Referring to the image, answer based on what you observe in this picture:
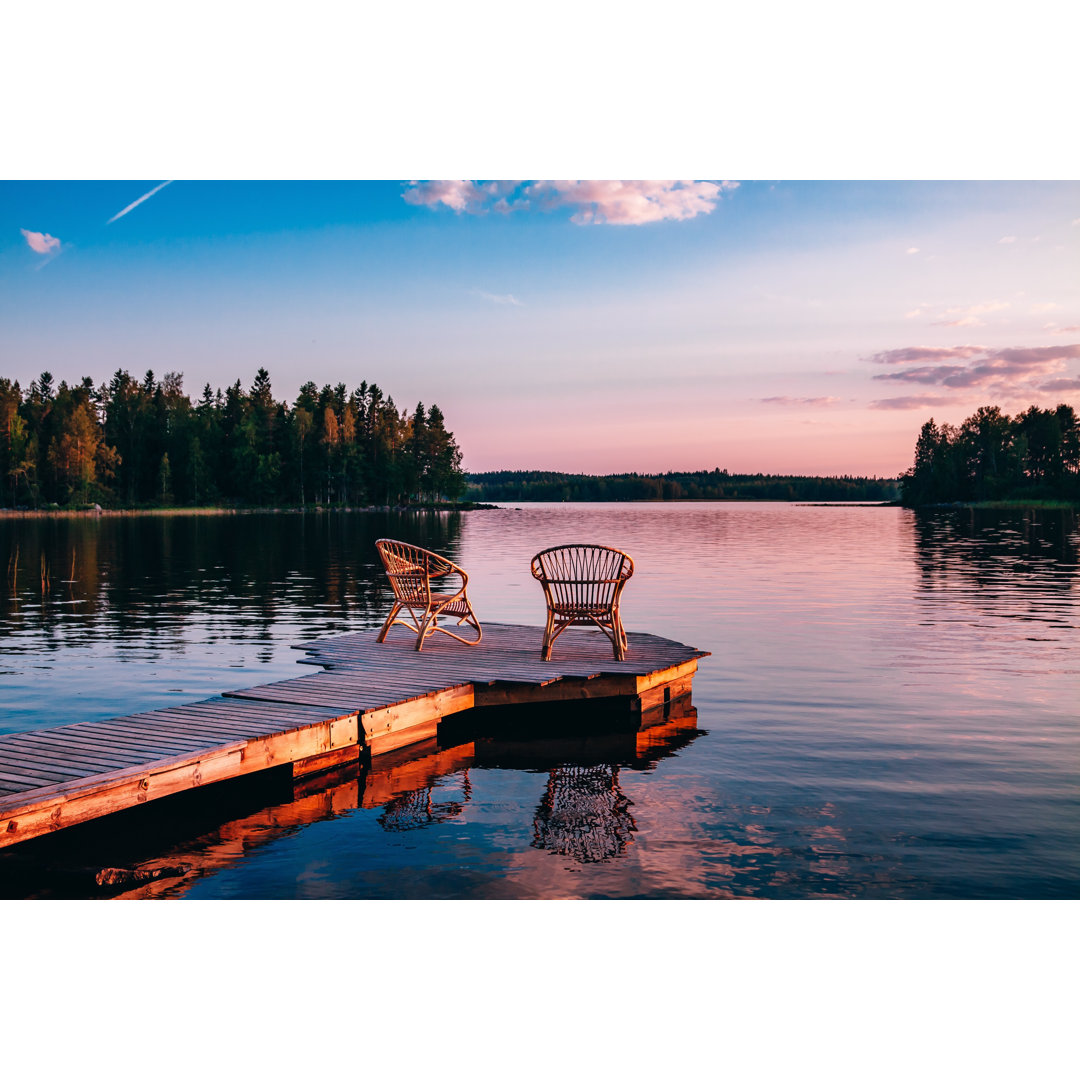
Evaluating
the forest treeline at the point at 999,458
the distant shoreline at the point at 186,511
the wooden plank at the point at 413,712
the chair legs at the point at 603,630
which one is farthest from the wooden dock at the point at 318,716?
the forest treeline at the point at 999,458

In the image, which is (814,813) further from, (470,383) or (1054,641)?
(470,383)

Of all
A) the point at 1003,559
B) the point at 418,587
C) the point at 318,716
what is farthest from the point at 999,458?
the point at 318,716

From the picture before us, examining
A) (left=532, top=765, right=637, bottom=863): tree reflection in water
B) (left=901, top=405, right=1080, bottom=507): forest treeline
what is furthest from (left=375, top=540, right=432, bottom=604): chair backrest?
(left=901, top=405, right=1080, bottom=507): forest treeline

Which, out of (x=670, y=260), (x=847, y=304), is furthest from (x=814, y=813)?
(x=847, y=304)

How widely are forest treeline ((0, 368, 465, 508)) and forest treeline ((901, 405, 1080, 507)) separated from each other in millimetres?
71828

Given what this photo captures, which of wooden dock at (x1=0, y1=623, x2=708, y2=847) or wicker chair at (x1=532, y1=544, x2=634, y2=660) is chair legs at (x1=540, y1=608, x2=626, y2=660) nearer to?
wicker chair at (x1=532, y1=544, x2=634, y2=660)

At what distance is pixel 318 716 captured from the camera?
25.1ft

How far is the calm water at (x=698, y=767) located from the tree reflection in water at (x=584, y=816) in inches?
1.1

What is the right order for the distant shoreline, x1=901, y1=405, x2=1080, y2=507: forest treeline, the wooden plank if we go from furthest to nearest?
x1=901, y1=405, x2=1080, y2=507: forest treeline < the distant shoreline < the wooden plank

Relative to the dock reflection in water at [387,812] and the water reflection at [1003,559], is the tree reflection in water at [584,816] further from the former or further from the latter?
the water reflection at [1003,559]

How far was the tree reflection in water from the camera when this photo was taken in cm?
601

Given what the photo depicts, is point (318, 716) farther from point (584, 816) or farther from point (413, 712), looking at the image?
point (584, 816)
